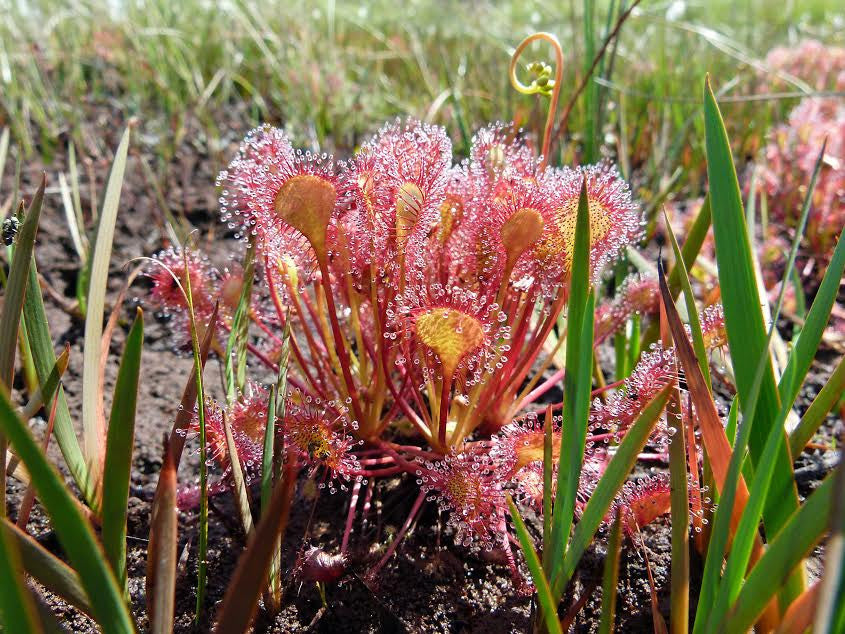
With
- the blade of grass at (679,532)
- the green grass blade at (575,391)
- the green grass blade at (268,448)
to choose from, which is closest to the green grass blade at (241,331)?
the green grass blade at (268,448)

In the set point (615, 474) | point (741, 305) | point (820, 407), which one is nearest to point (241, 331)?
point (615, 474)

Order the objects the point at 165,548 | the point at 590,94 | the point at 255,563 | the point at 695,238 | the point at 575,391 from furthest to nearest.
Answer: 1. the point at 590,94
2. the point at 695,238
3. the point at 575,391
4. the point at 165,548
5. the point at 255,563

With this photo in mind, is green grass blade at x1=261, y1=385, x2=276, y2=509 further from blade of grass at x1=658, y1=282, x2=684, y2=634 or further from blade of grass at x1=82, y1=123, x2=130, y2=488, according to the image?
blade of grass at x1=658, y1=282, x2=684, y2=634

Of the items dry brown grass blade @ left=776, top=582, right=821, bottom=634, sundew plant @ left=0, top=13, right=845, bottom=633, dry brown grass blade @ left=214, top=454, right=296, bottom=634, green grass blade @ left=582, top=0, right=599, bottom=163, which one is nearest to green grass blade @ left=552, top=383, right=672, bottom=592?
sundew plant @ left=0, top=13, right=845, bottom=633

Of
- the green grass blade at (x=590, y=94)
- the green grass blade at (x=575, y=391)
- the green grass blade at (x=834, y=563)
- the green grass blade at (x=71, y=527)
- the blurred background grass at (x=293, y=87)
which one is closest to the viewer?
the green grass blade at (x=834, y=563)

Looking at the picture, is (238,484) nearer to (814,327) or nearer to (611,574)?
(611,574)

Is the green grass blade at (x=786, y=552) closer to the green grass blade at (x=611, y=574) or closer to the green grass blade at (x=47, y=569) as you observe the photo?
the green grass blade at (x=611, y=574)
